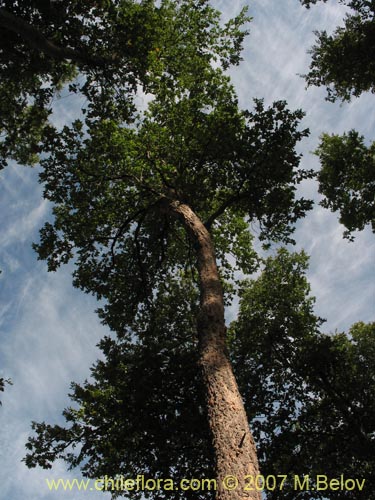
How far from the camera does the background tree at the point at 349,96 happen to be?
12258 millimetres

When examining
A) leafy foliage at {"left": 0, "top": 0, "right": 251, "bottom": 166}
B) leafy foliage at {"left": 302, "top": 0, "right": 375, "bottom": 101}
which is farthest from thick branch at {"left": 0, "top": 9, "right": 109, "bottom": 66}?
leafy foliage at {"left": 302, "top": 0, "right": 375, "bottom": 101}

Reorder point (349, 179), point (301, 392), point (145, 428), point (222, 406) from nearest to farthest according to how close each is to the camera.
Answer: point (222, 406) → point (145, 428) → point (301, 392) → point (349, 179)

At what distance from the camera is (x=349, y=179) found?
16.2 metres

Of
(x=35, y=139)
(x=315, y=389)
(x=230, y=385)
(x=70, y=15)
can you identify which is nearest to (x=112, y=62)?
(x=70, y=15)

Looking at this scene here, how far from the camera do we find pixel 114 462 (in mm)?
9445

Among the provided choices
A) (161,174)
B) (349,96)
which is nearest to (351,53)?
(349,96)

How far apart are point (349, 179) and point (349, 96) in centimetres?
356

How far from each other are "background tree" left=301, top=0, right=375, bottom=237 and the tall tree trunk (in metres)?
9.94

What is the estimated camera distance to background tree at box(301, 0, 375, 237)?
1226cm

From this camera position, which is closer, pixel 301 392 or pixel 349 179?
pixel 301 392

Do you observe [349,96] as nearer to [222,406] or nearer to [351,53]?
[351,53]

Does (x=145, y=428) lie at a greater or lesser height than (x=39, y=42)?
lesser

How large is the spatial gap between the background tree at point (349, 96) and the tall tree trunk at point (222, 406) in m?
9.94

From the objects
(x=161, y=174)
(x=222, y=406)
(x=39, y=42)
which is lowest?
(x=222, y=406)
